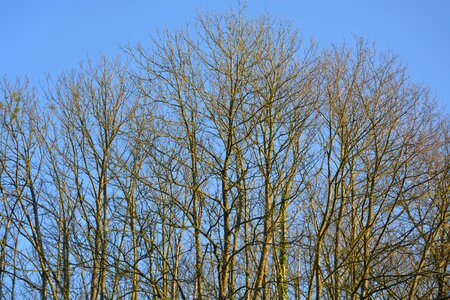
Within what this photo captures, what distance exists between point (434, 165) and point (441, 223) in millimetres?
2036

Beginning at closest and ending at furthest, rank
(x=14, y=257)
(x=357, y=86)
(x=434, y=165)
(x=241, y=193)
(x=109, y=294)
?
(x=241, y=193) → (x=357, y=86) → (x=434, y=165) → (x=109, y=294) → (x=14, y=257)

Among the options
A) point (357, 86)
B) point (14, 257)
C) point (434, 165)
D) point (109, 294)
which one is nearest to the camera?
point (357, 86)

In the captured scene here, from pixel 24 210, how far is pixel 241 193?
222 inches

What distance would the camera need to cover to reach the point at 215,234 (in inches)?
416

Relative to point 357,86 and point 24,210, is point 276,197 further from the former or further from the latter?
point 24,210

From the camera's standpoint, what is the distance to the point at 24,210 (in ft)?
45.2

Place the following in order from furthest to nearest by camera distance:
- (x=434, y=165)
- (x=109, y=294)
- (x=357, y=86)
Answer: (x=109, y=294) → (x=434, y=165) → (x=357, y=86)

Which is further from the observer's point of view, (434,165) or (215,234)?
(434,165)

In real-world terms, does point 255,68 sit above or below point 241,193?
above

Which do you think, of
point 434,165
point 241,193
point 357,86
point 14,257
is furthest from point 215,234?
point 14,257

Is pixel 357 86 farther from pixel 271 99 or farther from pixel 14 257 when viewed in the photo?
pixel 14 257

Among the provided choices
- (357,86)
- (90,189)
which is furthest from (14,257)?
(357,86)

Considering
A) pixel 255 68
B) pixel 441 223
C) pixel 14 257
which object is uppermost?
pixel 255 68

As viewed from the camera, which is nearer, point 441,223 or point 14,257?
point 441,223
